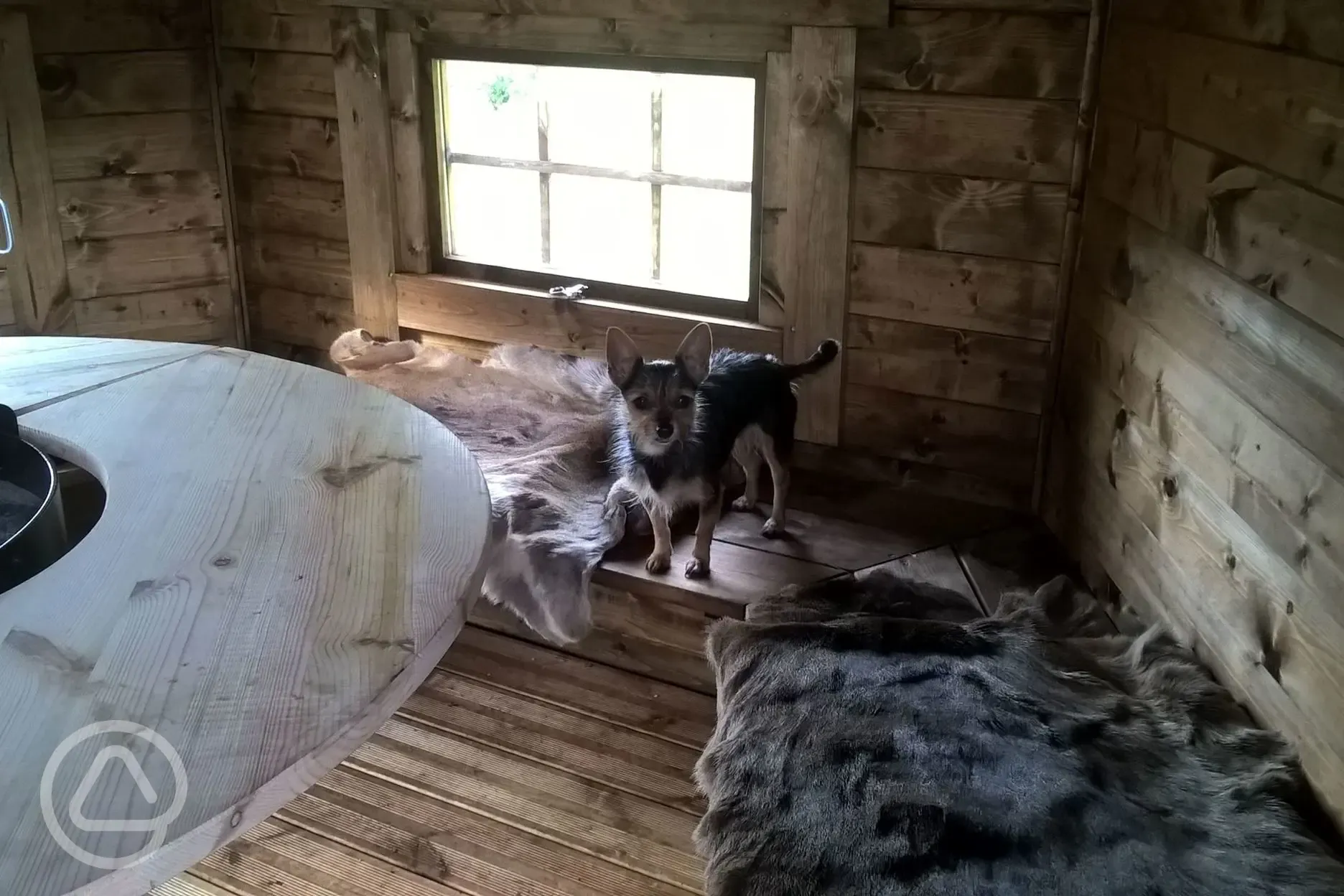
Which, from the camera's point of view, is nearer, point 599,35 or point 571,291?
point 599,35

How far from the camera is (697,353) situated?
1.99 metres

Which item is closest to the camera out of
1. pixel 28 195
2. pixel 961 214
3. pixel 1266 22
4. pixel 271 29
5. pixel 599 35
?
pixel 1266 22

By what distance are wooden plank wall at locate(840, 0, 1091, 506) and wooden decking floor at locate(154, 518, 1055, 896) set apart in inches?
10.7

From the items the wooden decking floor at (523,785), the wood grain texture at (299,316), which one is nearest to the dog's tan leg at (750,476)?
the wooden decking floor at (523,785)

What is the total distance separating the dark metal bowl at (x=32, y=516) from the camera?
1032 millimetres

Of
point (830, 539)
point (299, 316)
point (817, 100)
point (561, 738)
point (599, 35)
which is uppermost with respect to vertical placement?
point (599, 35)

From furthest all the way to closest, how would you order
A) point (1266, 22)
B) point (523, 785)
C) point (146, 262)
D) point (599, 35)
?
1. point (146, 262)
2. point (599, 35)
3. point (523, 785)
4. point (1266, 22)

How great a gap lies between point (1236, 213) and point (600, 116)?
1523 mm

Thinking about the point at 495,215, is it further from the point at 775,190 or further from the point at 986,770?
the point at 986,770

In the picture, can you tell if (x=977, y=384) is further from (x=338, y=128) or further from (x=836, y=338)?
(x=338, y=128)

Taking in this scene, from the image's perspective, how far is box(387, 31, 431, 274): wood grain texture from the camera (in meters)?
2.68

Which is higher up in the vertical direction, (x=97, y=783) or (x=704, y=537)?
(x=97, y=783)

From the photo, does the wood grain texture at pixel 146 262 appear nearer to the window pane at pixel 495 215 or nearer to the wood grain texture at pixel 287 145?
the wood grain texture at pixel 287 145

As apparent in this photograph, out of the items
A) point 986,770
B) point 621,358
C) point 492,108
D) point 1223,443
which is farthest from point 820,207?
point 986,770
